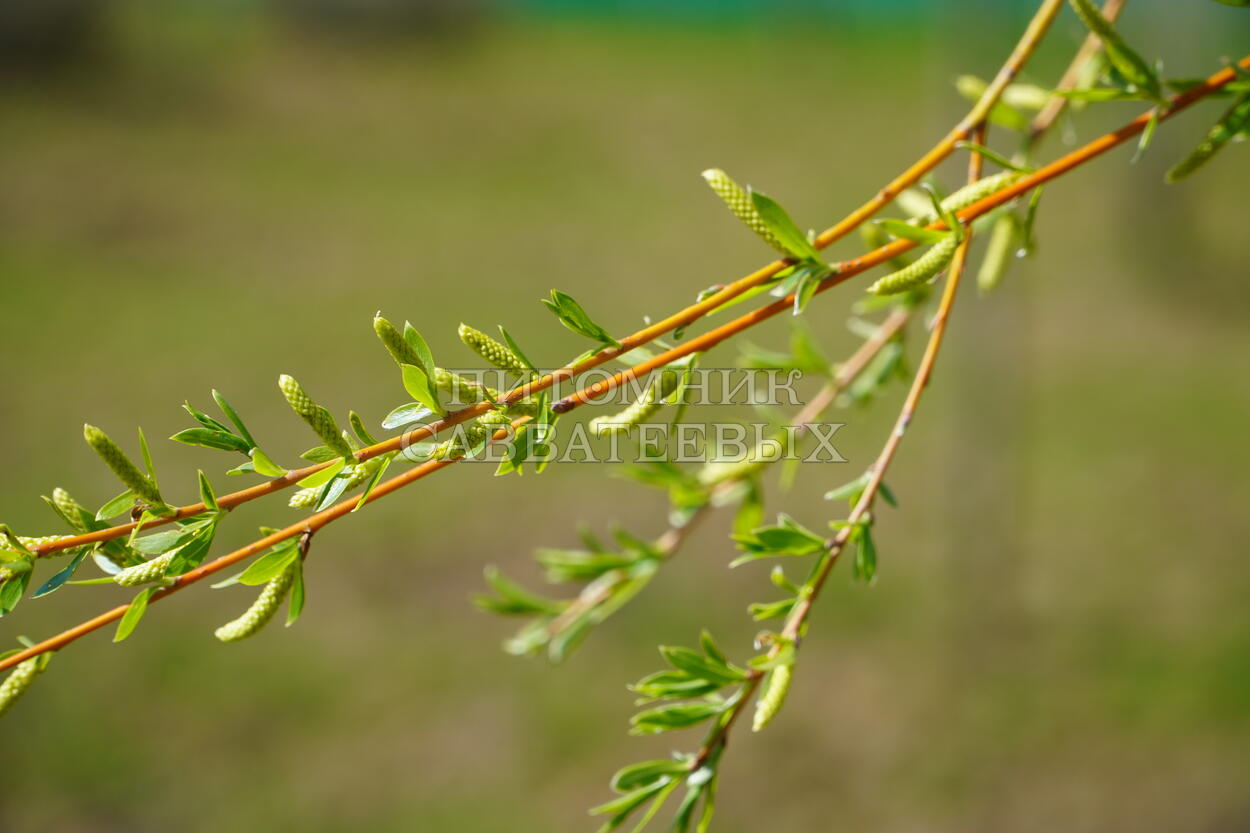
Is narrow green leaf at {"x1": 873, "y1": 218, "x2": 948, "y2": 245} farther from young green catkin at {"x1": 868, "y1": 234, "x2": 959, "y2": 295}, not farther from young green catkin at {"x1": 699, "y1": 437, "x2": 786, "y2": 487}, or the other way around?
young green catkin at {"x1": 699, "y1": 437, "x2": 786, "y2": 487}

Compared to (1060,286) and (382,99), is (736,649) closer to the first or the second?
(1060,286)

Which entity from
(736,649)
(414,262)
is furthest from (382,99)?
(736,649)

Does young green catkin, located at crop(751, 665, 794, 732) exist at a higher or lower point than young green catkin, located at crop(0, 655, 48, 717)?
lower

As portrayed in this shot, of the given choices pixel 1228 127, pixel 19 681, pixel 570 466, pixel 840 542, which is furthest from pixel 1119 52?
pixel 570 466

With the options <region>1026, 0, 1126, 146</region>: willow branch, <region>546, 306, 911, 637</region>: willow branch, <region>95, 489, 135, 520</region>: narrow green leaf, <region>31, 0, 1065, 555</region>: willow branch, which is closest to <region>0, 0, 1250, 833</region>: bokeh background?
<region>546, 306, 911, 637</region>: willow branch

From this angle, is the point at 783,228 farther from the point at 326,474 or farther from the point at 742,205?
the point at 326,474
